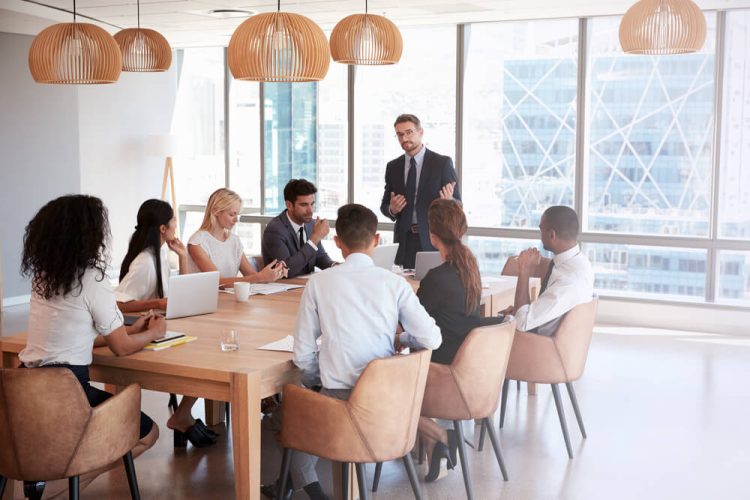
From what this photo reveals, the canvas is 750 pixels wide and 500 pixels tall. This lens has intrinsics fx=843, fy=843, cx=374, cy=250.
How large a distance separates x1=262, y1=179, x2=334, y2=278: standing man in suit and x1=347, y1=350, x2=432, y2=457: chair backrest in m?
2.27

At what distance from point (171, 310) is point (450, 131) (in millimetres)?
5398

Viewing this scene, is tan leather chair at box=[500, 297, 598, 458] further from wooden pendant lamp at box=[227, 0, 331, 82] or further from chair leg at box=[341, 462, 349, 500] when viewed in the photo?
wooden pendant lamp at box=[227, 0, 331, 82]

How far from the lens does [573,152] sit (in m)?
8.36

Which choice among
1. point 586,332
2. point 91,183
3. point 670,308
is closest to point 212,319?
point 586,332

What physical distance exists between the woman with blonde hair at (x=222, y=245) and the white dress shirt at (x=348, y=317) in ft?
6.12

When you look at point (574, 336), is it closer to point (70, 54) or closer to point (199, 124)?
point (70, 54)

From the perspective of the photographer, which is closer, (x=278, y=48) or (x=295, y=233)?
(x=278, y=48)

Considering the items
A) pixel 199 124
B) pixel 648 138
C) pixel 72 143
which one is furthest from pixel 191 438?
pixel 199 124

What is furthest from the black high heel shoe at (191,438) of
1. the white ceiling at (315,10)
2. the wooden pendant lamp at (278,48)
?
the white ceiling at (315,10)

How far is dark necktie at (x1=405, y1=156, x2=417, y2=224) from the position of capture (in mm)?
6176

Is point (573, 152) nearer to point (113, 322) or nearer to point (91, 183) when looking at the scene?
point (91, 183)

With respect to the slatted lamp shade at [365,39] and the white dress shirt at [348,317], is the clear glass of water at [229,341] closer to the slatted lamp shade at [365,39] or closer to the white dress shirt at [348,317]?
the white dress shirt at [348,317]

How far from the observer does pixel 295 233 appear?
5582 mm

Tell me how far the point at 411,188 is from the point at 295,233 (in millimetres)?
1073
